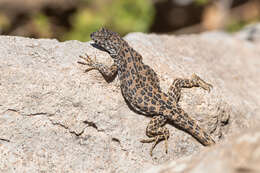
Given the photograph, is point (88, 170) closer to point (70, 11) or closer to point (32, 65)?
point (32, 65)

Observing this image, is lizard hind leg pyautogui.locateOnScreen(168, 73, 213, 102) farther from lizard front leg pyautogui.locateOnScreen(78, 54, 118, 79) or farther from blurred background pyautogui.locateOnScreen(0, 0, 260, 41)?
blurred background pyautogui.locateOnScreen(0, 0, 260, 41)

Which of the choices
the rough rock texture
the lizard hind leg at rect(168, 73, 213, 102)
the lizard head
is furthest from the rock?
the lizard head

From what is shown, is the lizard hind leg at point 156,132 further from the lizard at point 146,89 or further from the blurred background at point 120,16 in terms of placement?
the blurred background at point 120,16

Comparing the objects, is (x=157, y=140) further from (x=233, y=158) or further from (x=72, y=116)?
(x=233, y=158)

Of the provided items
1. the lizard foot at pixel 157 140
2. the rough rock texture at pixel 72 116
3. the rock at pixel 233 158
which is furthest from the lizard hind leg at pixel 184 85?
the rock at pixel 233 158

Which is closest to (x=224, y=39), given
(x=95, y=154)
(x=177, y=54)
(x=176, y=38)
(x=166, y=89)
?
(x=176, y=38)

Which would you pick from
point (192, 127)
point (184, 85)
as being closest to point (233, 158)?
point (192, 127)
